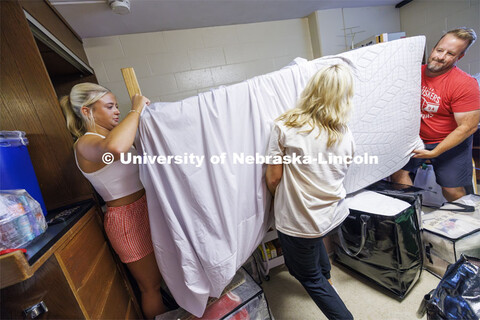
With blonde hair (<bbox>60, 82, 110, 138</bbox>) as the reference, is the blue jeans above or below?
below

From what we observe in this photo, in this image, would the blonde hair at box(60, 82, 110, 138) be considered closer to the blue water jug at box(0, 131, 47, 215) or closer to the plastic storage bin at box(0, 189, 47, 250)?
the blue water jug at box(0, 131, 47, 215)

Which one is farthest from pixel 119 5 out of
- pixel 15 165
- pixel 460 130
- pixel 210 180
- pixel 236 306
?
pixel 460 130

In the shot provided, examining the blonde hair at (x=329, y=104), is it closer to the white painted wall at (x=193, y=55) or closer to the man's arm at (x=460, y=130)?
the man's arm at (x=460, y=130)

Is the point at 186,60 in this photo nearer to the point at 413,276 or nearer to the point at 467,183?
the point at 413,276

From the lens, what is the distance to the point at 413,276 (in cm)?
113

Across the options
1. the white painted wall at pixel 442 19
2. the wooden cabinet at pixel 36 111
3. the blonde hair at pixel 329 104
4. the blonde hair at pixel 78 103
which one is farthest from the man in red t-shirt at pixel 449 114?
the wooden cabinet at pixel 36 111

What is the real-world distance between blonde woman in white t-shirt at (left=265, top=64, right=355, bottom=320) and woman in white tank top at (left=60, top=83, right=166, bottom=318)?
666mm

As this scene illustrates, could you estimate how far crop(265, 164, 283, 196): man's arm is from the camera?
33.3 inches

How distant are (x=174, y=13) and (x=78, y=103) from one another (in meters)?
1.30

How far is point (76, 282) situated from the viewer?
655 millimetres

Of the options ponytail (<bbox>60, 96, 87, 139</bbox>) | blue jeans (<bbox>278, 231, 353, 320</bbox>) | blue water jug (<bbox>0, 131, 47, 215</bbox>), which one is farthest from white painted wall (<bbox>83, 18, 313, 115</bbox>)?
blue jeans (<bbox>278, 231, 353, 320</bbox>)

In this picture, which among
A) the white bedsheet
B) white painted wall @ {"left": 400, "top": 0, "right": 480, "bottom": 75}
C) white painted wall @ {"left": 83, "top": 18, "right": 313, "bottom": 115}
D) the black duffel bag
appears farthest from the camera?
white painted wall @ {"left": 400, "top": 0, "right": 480, "bottom": 75}

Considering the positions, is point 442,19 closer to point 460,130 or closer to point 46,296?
point 460,130

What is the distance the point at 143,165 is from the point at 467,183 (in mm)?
2248
